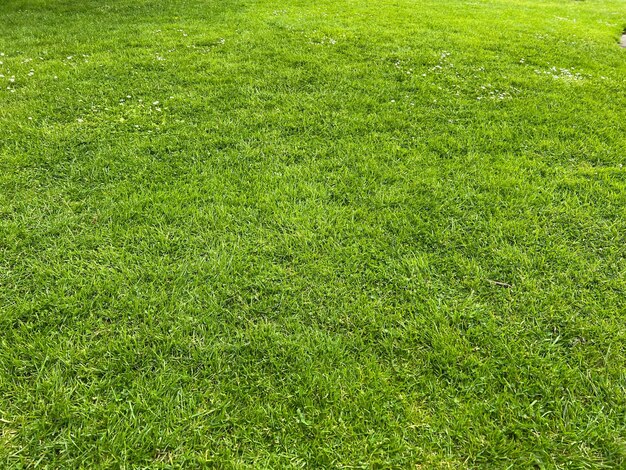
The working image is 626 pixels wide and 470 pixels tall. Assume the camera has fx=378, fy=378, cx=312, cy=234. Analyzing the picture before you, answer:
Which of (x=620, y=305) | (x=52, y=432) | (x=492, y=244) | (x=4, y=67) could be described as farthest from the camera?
(x=4, y=67)

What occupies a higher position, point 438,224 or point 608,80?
point 608,80

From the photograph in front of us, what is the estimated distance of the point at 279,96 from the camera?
4613 millimetres

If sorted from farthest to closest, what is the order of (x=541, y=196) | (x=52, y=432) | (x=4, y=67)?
(x=4, y=67) < (x=541, y=196) < (x=52, y=432)

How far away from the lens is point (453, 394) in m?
1.84

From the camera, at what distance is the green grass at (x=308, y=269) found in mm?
1711

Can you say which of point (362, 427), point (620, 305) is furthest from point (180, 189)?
point (620, 305)

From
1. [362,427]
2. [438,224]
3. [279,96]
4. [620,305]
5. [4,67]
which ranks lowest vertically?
[362,427]

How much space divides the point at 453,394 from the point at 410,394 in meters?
0.21

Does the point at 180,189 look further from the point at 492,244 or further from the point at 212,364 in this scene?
the point at 492,244

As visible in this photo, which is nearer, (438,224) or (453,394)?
(453,394)

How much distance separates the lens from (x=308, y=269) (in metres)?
2.48

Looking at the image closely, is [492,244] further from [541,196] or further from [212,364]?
[212,364]

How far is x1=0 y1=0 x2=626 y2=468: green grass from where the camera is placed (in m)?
1.71

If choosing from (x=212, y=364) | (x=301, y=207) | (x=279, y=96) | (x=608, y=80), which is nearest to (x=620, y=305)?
(x=301, y=207)
